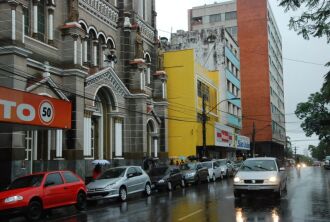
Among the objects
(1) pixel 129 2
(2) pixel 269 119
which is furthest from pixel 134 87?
(2) pixel 269 119

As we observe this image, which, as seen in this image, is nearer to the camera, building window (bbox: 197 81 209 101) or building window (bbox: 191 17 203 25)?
building window (bbox: 197 81 209 101)

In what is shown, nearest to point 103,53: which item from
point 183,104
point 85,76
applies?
point 85,76

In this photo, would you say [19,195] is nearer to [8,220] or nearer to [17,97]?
[8,220]

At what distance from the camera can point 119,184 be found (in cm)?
2084

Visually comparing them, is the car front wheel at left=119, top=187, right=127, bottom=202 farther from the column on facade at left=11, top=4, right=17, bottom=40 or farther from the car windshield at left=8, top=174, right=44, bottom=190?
the column on facade at left=11, top=4, right=17, bottom=40

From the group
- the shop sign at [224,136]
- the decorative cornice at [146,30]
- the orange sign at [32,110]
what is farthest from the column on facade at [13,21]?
the shop sign at [224,136]

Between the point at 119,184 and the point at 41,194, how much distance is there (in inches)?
223

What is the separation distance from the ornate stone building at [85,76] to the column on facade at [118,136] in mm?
43

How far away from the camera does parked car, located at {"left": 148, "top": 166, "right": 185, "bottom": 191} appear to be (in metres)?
26.3

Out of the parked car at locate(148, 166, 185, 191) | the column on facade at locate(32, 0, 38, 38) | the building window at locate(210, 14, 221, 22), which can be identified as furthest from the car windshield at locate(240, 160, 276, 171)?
the building window at locate(210, 14, 221, 22)

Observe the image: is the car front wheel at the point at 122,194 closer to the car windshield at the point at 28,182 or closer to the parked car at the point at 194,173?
the car windshield at the point at 28,182

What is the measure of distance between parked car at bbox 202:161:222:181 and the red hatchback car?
18.1 metres

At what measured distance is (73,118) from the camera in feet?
90.3

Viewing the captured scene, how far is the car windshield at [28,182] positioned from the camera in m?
15.9
